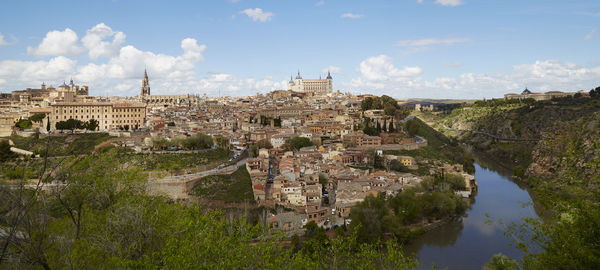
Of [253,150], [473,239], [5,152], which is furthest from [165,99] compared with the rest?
[473,239]

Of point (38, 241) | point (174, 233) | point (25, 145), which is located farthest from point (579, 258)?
point (25, 145)

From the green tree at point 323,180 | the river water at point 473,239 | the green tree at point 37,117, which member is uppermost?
the green tree at point 37,117

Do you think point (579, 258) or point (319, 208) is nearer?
point (579, 258)

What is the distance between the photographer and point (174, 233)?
754cm

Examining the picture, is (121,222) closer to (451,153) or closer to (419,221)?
(419,221)

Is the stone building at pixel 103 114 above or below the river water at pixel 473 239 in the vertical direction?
above

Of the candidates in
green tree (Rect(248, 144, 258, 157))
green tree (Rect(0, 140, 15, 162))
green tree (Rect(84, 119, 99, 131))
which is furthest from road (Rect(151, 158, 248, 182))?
green tree (Rect(84, 119, 99, 131))

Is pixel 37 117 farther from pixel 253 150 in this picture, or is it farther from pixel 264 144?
pixel 264 144

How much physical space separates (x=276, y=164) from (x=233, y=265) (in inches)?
929

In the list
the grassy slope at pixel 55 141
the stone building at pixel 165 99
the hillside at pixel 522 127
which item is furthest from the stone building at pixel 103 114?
the hillside at pixel 522 127

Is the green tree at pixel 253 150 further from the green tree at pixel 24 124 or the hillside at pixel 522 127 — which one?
the hillside at pixel 522 127

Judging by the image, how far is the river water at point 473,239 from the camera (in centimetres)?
1709

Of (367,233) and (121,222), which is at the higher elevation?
(121,222)

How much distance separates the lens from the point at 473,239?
1944 centimetres
